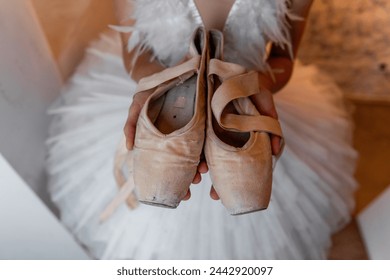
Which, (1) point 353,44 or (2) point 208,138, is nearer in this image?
(2) point 208,138

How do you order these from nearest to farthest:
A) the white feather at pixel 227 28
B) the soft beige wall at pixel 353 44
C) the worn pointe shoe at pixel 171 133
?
the worn pointe shoe at pixel 171 133
the white feather at pixel 227 28
the soft beige wall at pixel 353 44

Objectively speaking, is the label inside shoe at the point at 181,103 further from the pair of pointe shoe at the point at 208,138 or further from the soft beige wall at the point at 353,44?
the soft beige wall at the point at 353,44

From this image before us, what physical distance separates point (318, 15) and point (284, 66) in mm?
570

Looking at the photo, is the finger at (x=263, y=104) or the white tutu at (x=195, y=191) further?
the white tutu at (x=195, y=191)

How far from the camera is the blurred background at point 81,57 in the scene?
0.73 m

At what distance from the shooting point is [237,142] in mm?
545

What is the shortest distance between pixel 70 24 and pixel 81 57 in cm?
9

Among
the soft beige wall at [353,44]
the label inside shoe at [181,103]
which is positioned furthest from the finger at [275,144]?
the soft beige wall at [353,44]

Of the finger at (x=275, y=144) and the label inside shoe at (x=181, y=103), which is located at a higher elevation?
the label inside shoe at (x=181, y=103)

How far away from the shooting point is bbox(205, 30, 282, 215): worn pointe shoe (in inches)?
19.9

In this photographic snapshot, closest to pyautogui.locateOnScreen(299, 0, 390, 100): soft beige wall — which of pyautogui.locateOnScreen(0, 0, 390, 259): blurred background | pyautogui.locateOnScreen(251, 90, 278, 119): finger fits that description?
pyautogui.locateOnScreen(0, 0, 390, 259): blurred background

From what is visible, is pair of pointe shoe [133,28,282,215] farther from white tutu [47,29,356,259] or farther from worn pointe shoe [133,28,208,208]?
white tutu [47,29,356,259]

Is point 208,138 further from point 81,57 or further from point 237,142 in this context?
point 81,57

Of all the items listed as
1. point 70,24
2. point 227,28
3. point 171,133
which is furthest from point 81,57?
point 171,133
